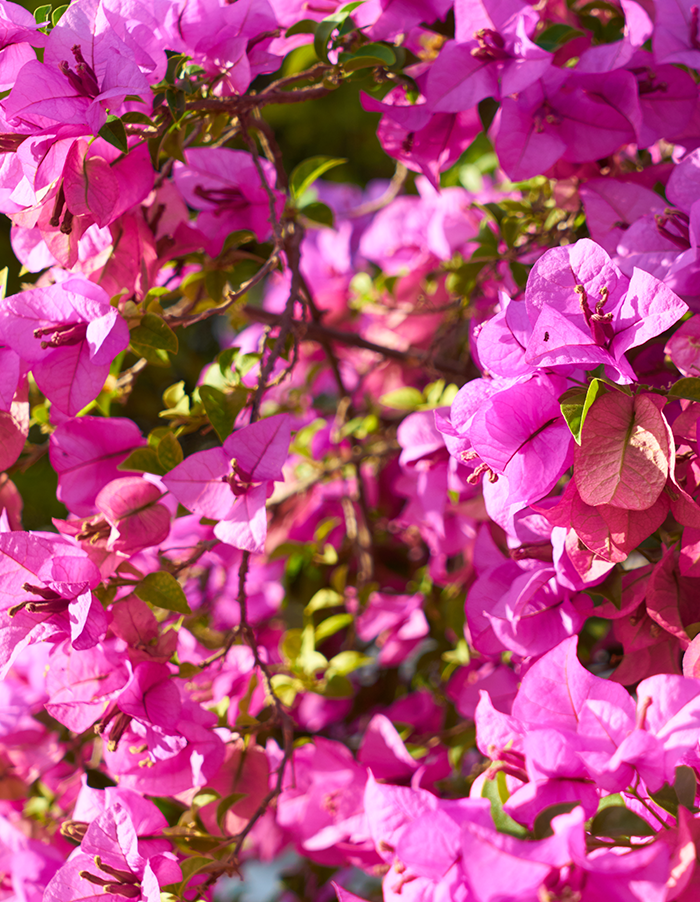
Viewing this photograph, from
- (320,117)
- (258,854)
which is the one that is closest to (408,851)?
(258,854)

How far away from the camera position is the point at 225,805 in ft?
1.95

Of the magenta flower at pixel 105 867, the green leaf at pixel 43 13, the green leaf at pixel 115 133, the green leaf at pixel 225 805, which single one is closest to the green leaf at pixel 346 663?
the green leaf at pixel 225 805

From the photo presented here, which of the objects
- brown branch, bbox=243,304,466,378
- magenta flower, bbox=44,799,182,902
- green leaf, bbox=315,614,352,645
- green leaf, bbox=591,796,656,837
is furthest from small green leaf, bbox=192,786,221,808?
brown branch, bbox=243,304,466,378

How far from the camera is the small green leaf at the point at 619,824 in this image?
39 cm

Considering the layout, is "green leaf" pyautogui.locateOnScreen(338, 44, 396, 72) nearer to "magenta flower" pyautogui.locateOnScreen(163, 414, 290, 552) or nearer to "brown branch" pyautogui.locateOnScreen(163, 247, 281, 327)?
"brown branch" pyautogui.locateOnScreen(163, 247, 281, 327)

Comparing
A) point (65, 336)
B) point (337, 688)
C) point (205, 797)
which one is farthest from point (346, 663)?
point (65, 336)

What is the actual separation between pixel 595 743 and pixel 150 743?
0.32 metres

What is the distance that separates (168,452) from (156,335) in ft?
0.29

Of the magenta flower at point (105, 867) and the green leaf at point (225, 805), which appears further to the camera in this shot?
the green leaf at point (225, 805)

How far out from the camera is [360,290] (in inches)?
39.6

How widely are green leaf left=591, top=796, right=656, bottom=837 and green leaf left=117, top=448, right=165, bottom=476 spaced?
38 cm

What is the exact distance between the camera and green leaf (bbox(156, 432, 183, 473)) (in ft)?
1.86

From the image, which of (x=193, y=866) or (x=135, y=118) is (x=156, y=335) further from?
(x=193, y=866)

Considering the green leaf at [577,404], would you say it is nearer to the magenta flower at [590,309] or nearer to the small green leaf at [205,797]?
the magenta flower at [590,309]
